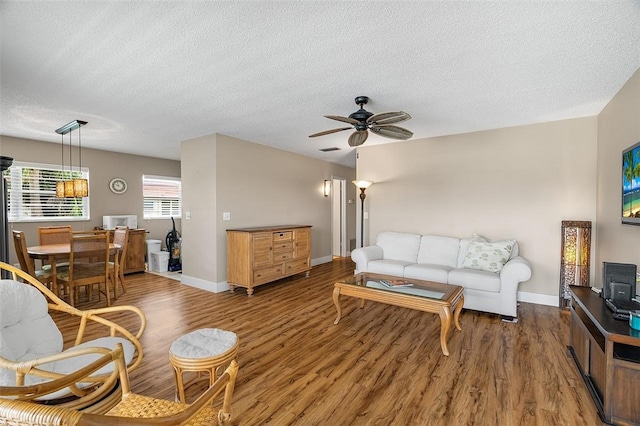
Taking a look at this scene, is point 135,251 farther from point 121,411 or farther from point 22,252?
point 121,411

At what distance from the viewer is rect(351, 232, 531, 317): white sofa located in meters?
3.40

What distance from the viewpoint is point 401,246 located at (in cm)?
462

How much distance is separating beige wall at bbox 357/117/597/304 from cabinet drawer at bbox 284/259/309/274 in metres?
1.52

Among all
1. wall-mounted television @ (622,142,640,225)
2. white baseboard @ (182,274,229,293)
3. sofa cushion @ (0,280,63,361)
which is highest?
wall-mounted television @ (622,142,640,225)

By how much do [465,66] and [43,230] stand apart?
19.8 feet

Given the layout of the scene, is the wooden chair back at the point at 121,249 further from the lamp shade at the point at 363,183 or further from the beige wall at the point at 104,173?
the lamp shade at the point at 363,183

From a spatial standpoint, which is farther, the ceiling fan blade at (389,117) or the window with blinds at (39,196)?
the window with blinds at (39,196)

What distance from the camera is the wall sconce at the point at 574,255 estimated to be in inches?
141

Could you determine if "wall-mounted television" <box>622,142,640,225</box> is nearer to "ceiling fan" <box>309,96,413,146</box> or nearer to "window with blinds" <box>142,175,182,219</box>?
"ceiling fan" <box>309,96,413,146</box>

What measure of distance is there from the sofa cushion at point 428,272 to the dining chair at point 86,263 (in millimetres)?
4113

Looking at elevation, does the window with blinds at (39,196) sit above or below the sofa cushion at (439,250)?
above

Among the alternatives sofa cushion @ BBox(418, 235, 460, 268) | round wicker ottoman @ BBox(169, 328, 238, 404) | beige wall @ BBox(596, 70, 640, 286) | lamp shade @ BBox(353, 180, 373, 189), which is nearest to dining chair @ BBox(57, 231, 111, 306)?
round wicker ottoman @ BBox(169, 328, 238, 404)

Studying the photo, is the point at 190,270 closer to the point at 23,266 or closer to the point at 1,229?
the point at 23,266

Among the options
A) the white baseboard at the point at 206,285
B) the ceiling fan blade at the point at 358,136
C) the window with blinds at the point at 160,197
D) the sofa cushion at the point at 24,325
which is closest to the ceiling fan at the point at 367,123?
the ceiling fan blade at the point at 358,136
